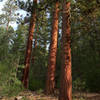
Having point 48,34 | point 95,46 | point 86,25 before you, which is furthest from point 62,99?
point 48,34

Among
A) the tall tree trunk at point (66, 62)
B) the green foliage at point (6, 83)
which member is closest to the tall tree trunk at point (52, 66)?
the green foliage at point (6, 83)

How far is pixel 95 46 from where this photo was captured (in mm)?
19047

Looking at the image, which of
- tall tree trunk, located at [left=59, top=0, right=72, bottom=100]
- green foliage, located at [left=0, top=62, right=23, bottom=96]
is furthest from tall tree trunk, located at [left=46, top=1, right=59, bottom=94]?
tall tree trunk, located at [left=59, top=0, right=72, bottom=100]

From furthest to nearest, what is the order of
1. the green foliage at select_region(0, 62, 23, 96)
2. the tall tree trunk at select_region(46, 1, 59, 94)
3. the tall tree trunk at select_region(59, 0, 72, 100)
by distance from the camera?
the tall tree trunk at select_region(46, 1, 59, 94), the green foliage at select_region(0, 62, 23, 96), the tall tree trunk at select_region(59, 0, 72, 100)

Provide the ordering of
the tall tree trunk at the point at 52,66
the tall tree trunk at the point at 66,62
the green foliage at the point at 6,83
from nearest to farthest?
the tall tree trunk at the point at 66,62, the green foliage at the point at 6,83, the tall tree trunk at the point at 52,66

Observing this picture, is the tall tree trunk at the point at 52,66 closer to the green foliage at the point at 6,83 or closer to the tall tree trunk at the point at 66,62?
the green foliage at the point at 6,83

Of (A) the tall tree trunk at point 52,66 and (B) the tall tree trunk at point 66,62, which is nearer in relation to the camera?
(B) the tall tree trunk at point 66,62

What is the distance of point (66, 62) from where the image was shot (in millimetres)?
5363

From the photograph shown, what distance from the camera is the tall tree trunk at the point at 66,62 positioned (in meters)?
5.07

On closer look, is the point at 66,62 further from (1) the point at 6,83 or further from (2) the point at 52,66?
(1) the point at 6,83

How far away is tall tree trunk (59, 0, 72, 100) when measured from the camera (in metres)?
5.07

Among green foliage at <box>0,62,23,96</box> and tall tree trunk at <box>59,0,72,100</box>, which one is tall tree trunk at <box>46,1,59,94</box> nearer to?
green foliage at <box>0,62,23,96</box>

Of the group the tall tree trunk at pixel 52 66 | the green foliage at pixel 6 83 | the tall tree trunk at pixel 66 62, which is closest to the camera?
the tall tree trunk at pixel 66 62

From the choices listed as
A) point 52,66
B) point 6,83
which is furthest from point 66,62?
point 6,83
